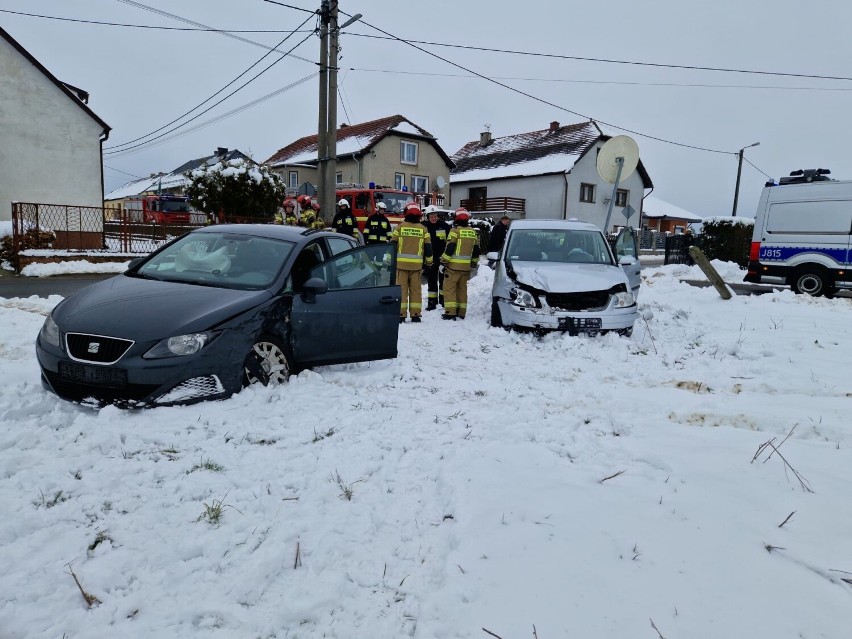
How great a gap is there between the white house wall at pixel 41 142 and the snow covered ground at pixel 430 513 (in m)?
17.9

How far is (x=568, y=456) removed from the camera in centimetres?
354

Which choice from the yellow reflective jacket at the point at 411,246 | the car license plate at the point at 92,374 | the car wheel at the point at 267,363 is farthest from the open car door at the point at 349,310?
the yellow reflective jacket at the point at 411,246

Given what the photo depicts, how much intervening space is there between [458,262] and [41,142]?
60.4 feet

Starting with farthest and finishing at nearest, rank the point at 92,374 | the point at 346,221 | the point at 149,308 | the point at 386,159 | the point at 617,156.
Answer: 1. the point at 386,159
2. the point at 346,221
3. the point at 617,156
4. the point at 149,308
5. the point at 92,374

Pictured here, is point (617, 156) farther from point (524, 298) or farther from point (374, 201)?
point (374, 201)

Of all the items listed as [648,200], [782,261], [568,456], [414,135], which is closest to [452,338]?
[568,456]

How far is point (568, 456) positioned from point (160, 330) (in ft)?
9.59

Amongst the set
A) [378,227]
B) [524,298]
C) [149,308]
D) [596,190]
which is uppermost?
[596,190]

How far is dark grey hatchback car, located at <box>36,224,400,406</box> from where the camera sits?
12.4 feet

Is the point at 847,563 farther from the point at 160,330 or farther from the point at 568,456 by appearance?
the point at 160,330

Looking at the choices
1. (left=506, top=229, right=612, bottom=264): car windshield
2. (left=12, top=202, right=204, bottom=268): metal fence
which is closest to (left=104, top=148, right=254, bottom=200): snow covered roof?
(left=12, top=202, right=204, bottom=268): metal fence

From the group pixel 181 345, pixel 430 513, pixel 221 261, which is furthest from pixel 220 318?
pixel 430 513

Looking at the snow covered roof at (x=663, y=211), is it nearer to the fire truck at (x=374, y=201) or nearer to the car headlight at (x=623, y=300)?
the fire truck at (x=374, y=201)

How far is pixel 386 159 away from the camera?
3591cm
